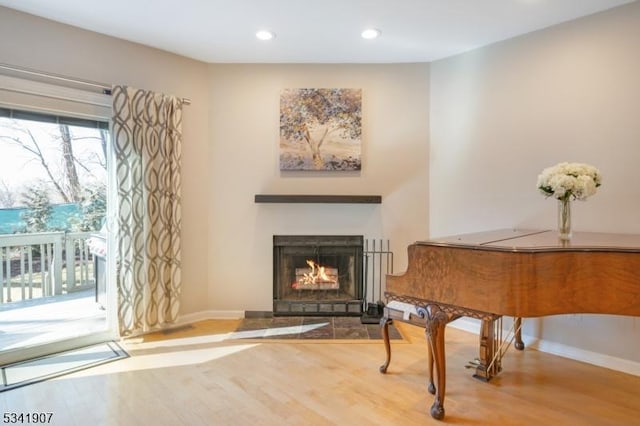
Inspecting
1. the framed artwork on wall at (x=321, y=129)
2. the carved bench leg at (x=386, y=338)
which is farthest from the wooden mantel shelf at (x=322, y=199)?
the carved bench leg at (x=386, y=338)

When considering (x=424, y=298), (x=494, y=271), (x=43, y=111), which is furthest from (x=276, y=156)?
(x=494, y=271)

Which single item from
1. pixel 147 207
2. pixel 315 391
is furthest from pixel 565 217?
pixel 147 207

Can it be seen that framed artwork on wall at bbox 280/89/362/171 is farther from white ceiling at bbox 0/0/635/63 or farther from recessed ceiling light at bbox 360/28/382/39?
recessed ceiling light at bbox 360/28/382/39

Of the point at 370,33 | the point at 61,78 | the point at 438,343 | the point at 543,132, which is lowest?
the point at 438,343

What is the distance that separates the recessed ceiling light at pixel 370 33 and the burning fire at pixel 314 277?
7.26 feet

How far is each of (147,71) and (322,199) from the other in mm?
1990

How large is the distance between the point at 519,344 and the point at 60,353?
3.70 m

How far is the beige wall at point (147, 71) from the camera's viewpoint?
2.60 metres

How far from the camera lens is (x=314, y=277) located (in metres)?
3.76

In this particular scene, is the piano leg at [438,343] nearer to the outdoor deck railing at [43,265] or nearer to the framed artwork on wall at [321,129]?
the framed artwork on wall at [321,129]

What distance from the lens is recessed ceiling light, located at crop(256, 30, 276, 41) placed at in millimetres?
2951

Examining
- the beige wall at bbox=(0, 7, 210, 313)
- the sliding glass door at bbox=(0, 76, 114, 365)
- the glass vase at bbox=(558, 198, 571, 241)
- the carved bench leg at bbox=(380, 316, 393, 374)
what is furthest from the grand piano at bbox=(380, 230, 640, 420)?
the sliding glass door at bbox=(0, 76, 114, 365)

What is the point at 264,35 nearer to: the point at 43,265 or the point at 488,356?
the point at 43,265

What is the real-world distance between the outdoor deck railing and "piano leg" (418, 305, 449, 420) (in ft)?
9.30
